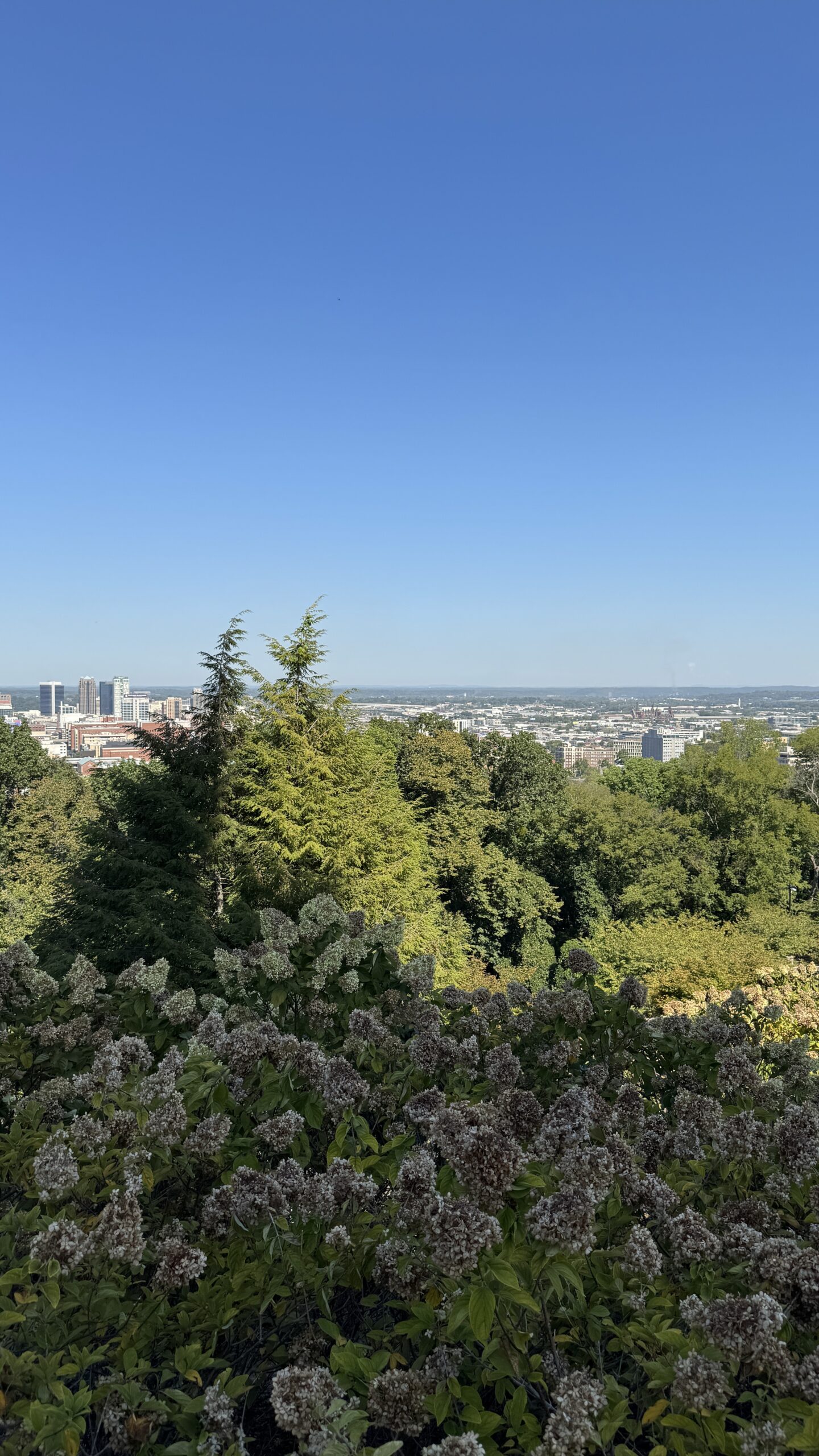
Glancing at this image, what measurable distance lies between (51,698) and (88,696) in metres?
7.91

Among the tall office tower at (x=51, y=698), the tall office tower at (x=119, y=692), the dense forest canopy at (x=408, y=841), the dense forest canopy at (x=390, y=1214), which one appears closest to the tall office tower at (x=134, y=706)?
the tall office tower at (x=119, y=692)

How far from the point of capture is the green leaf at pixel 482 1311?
44.6 inches

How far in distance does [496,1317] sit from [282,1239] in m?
0.48

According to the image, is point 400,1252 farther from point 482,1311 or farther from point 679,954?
point 679,954

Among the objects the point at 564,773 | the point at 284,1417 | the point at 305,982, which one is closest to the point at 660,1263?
the point at 284,1417

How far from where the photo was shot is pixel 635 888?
25062 millimetres

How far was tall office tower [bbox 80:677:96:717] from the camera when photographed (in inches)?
4592

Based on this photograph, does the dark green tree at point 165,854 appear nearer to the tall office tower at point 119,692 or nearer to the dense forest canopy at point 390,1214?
the dense forest canopy at point 390,1214

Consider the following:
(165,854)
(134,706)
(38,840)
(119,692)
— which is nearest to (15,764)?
(38,840)

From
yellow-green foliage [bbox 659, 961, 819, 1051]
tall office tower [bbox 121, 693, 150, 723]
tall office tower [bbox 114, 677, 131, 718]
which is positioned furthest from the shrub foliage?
tall office tower [bbox 114, 677, 131, 718]

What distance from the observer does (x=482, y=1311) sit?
115 cm

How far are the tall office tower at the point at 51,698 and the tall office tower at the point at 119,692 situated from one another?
316 inches

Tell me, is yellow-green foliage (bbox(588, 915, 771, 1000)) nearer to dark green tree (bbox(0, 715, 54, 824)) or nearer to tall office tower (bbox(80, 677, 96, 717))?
dark green tree (bbox(0, 715, 54, 824))

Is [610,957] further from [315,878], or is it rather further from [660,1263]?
[660,1263]
